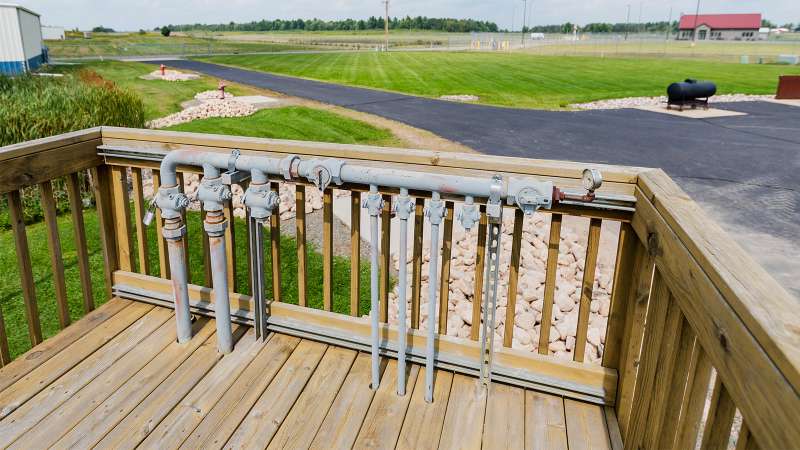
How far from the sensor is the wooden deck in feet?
7.30


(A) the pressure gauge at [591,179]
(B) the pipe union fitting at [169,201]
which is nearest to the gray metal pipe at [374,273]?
(A) the pressure gauge at [591,179]

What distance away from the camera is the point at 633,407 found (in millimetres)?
2121

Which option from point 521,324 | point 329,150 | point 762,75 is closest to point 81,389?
point 329,150

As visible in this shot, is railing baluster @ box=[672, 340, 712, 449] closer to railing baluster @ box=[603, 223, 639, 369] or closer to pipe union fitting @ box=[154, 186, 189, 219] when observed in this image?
railing baluster @ box=[603, 223, 639, 369]

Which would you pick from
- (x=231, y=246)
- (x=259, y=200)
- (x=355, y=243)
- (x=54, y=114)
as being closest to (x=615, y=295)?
(x=355, y=243)

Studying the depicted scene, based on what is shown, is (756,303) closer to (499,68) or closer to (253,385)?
(253,385)

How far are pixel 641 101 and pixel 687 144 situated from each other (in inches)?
282

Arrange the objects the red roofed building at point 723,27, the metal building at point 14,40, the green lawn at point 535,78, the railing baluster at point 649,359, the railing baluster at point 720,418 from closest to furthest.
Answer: the railing baluster at point 720,418, the railing baluster at point 649,359, the green lawn at point 535,78, the metal building at point 14,40, the red roofed building at point 723,27

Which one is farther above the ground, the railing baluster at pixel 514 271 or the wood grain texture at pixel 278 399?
the railing baluster at pixel 514 271

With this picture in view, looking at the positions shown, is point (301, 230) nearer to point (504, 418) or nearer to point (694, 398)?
point (504, 418)

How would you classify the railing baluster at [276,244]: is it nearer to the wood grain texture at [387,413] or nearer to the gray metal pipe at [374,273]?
the gray metal pipe at [374,273]

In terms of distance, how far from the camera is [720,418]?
4.16ft

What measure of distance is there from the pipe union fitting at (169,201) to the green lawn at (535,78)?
15.0 m

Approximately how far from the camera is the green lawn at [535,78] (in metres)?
19.0
